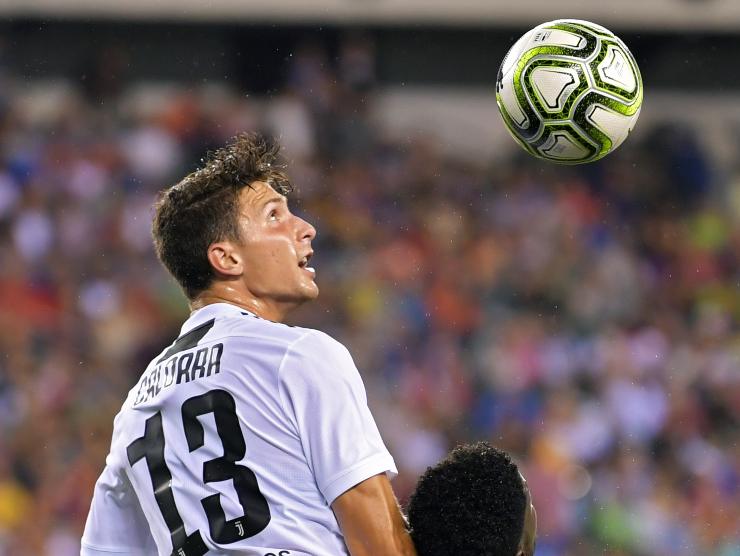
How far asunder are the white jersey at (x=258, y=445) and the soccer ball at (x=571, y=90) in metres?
1.37

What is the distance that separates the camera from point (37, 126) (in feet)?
29.7

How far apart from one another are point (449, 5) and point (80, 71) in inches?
142

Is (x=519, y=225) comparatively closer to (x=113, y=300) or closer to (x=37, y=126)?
(x=113, y=300)

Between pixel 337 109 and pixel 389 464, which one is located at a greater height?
pixel 337 109

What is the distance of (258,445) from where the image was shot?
2.47 meters

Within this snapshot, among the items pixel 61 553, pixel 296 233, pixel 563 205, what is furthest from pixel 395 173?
pixel 296 233

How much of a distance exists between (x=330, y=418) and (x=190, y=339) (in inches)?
18.6

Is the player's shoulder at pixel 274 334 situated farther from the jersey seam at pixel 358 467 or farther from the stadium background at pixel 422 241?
the stadium background at pixel 422 241

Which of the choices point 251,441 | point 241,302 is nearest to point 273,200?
point 241,302

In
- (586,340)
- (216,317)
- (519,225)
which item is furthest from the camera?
(519,225)

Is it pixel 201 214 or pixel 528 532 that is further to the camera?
pixel 201 214

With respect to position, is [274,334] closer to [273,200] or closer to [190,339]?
[190,339]

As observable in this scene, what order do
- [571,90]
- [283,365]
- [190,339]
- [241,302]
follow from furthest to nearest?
1. [571,90]
2. [241,302]
3. [190,339]
4. [283,365]

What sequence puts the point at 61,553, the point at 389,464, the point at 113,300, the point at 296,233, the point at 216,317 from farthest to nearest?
the point at 113,300, the point at 61,553, the point at 296,233, the point at 216,317, the point at 389,464
